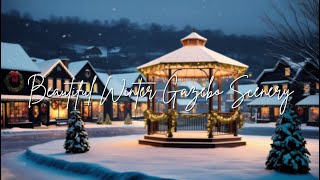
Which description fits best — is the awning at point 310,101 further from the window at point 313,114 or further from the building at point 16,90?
the building at point 16,90

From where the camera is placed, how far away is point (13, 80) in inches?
1409

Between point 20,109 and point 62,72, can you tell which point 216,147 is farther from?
point 62,72

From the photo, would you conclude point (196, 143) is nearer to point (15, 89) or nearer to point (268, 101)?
point (15, 89)

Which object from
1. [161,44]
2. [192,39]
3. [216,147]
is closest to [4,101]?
[192,39]

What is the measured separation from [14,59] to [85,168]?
28.8m

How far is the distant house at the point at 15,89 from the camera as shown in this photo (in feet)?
114

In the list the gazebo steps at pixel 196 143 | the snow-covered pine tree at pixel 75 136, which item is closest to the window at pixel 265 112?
the gazebo steps at pixel 196 143

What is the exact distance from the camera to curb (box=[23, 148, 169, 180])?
32.6 ft

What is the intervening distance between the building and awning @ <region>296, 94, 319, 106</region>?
30368 mm

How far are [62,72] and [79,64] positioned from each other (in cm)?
570

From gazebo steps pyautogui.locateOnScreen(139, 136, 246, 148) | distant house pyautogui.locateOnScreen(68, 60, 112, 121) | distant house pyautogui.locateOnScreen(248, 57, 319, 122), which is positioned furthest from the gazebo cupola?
distant house pyautogui.locateOnScreen(68, 60, 112, 121)

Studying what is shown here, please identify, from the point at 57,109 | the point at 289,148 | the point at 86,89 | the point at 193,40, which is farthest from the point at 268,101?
the point at 289,148

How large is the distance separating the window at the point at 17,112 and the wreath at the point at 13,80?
1.53m

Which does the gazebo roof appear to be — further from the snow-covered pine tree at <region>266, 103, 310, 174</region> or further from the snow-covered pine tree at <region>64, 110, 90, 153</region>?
the snow-covered pine tree at <region>266, 103, 310, 174</region>
